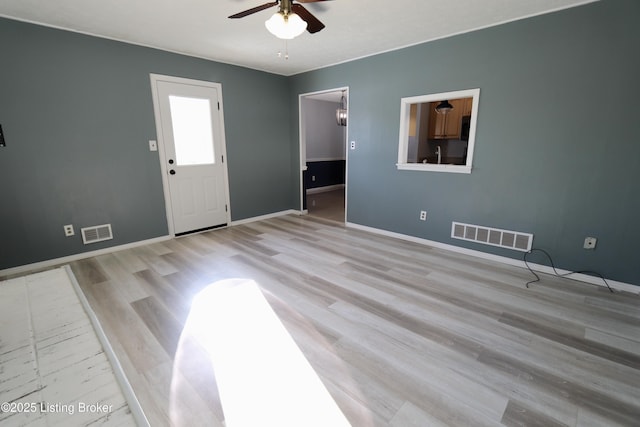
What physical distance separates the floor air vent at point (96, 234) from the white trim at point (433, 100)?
399 centimetres

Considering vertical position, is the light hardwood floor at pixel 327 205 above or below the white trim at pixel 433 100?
below

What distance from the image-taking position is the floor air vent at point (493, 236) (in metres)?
3.21

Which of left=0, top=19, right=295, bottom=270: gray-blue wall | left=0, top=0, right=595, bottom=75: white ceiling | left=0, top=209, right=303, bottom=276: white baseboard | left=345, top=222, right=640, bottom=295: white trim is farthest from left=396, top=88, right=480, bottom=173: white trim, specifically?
left=0, top=209, right=303, bottom=276: white baseboard

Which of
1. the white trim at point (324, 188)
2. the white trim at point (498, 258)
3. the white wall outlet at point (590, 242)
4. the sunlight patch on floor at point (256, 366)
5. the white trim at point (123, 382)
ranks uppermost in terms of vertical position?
the white trim at point (123, 382)

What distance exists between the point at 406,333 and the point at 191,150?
3849mm

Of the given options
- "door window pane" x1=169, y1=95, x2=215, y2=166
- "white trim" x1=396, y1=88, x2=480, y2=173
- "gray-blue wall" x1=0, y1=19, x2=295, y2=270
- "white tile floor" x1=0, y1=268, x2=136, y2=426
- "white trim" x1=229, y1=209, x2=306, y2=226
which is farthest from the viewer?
"white trim" x1=229, y1=209, x2=306, y2=226

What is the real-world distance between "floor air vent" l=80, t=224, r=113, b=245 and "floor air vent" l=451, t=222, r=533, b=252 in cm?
446

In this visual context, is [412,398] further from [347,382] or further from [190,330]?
[190,330]

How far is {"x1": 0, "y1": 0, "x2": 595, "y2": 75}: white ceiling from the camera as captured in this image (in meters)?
2.62

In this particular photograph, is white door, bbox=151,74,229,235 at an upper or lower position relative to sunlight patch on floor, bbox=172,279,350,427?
upper

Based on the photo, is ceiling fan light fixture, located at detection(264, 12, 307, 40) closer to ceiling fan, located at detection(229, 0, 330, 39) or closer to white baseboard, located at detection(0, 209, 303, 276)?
ceiling fan, located at detection(229, 0, 330, 39)

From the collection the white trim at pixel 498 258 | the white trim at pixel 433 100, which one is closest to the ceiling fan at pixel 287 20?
the white trim at pixel 433 100

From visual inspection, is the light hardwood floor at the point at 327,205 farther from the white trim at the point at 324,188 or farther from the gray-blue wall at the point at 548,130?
the gray-blue wall at the point at 548,130

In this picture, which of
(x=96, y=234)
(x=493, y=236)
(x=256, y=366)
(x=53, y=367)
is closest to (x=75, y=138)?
(x=96, y=234)
